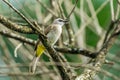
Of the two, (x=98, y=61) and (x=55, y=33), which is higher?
(x=55, y=33)

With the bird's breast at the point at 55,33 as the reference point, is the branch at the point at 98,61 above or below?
below

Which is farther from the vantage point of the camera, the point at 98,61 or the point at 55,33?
the point at 55,33

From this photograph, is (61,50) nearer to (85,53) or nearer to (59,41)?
(85,53)

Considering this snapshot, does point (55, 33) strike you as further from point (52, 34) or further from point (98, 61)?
point (98, 61)

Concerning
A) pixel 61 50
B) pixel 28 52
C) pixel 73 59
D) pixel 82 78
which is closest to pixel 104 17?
pixel 73 59

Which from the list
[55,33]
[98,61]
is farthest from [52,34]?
[98,61]

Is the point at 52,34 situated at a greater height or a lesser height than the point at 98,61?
greater

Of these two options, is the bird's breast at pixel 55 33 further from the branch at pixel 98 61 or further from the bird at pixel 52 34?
the branch at pixel 98 61

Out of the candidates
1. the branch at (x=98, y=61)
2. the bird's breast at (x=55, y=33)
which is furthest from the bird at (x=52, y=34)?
the branch at (x=98, y=61)

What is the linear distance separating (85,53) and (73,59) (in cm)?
309

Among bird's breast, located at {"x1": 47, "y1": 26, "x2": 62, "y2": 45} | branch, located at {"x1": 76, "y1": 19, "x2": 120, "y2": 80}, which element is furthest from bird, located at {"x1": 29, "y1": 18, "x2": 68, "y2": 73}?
branch, located at {"x1": 76, "y1": 19, "x2": 120, "y2": 80}

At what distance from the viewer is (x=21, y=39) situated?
4.84 m

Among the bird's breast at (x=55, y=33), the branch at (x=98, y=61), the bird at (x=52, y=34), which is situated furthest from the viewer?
the bird's breast at (x=55, y=33)

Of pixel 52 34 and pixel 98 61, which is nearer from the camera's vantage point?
pixel 98 61
